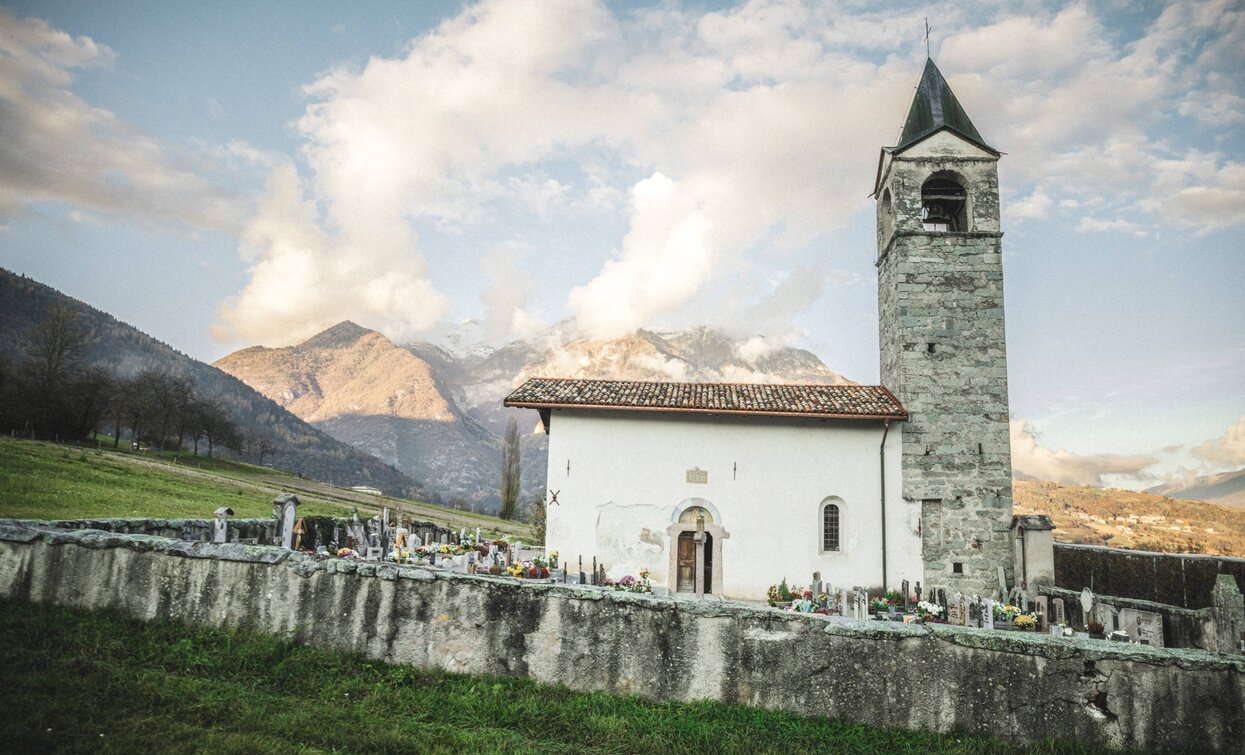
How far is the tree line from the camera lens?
46781 mm

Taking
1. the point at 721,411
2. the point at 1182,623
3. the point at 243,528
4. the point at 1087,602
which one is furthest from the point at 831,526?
the point at 243,528

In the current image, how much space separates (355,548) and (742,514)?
33.7ft

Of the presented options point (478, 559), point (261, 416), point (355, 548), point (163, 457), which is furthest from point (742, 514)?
point (261, 416)

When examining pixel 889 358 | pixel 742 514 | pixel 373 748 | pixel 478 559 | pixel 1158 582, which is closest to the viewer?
pixel 373 748

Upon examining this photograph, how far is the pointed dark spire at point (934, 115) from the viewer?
19328 millimetres

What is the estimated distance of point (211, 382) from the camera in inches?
6988

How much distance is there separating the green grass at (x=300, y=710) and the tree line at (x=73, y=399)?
52552 mm

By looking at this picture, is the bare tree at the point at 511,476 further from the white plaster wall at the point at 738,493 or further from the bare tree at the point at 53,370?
the white plaster wall at the point at 738,493

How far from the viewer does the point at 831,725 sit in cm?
632

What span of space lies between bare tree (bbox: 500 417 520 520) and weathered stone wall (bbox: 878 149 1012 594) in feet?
168

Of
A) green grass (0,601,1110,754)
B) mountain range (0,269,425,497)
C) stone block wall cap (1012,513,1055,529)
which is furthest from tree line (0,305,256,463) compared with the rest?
mountain range (0,269,425,497)

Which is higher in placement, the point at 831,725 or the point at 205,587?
the point at 205,587

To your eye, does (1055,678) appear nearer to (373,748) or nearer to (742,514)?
(373,748)

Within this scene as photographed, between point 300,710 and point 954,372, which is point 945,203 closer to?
point 954,372
